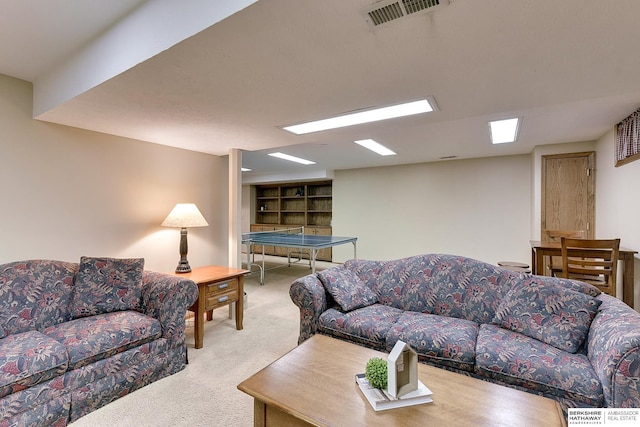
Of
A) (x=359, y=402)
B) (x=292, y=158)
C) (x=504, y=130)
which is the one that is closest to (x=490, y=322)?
(x=359, y=402)

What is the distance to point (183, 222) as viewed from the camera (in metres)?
3.16

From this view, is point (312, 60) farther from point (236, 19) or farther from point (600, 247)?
point (600, 247)

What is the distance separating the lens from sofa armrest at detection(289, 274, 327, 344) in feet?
7.70

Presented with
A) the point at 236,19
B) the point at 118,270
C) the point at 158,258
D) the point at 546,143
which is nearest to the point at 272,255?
the point at 158,258

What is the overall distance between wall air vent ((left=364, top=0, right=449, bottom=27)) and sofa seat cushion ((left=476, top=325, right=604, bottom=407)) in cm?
187

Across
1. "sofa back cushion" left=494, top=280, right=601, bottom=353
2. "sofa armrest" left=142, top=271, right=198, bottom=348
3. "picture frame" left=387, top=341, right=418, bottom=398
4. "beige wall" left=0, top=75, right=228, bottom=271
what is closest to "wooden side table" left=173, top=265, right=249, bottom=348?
"sofa armrest" left=142, top=271, right=198, bottom=348

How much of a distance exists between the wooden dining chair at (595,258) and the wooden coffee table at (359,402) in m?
2.20

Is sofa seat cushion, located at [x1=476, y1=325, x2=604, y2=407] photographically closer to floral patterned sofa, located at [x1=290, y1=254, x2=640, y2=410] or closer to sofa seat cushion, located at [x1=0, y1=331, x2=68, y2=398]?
floral patterned sofa, located at [x1=290, y1=254, x2=640, y2=410]

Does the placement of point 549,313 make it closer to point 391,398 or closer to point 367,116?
point 391,398

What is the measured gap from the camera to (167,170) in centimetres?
358

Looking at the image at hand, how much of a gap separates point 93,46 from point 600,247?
450 centimetres

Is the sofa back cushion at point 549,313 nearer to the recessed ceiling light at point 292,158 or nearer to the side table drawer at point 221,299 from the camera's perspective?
the side table drawer at point 221,299

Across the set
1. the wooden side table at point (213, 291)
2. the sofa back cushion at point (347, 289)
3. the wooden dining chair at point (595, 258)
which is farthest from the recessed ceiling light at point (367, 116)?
the wooden dining chair at point (595, 258)

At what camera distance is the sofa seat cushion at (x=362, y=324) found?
2062 mm
